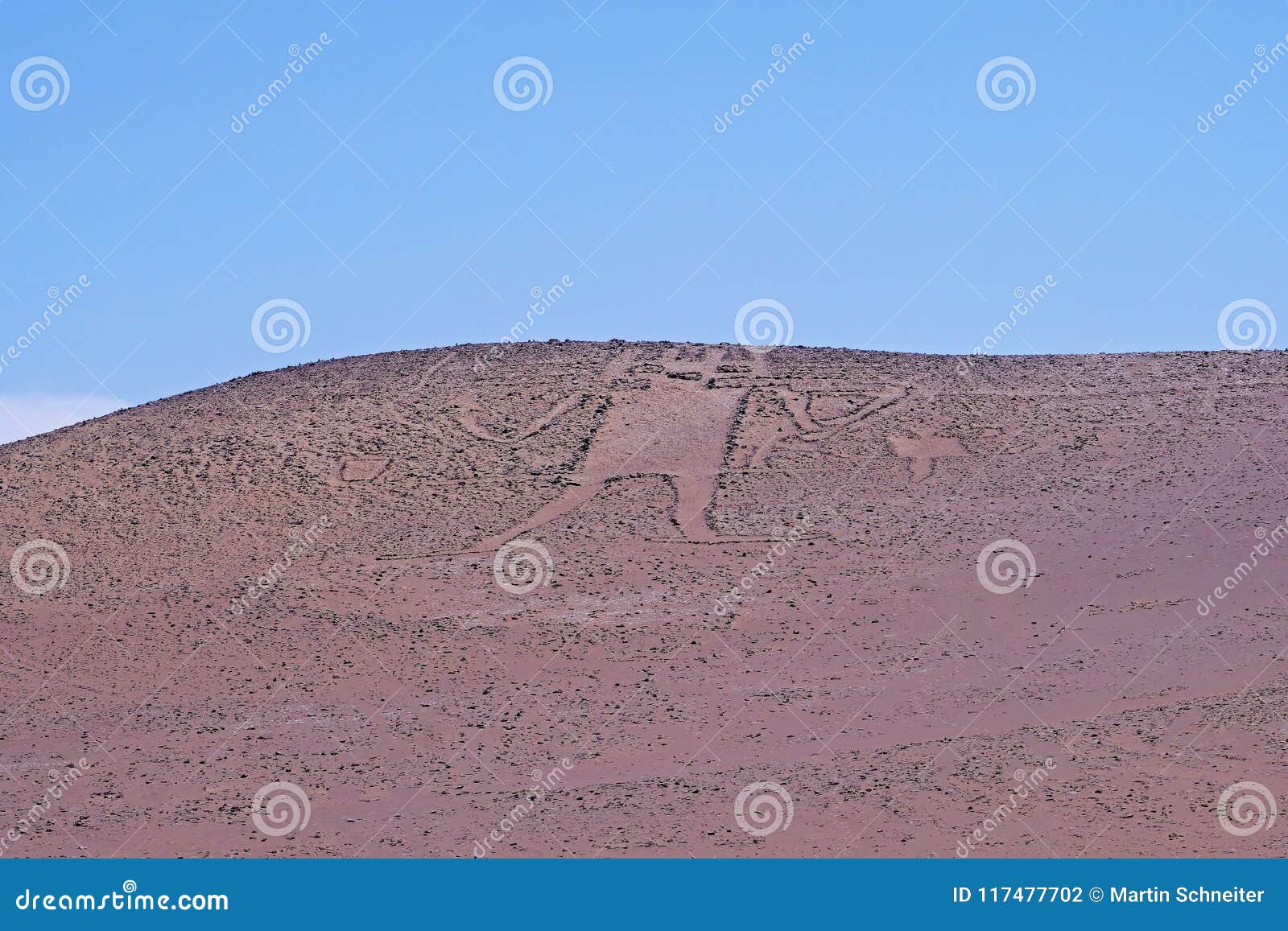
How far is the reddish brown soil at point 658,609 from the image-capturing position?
19047 millimetres

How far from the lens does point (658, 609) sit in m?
27.1

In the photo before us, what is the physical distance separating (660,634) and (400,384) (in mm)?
15240

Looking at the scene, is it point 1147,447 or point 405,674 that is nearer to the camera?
point 405,674

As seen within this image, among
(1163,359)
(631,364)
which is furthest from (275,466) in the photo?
(1163,359)

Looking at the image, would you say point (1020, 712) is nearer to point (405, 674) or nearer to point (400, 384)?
point (405, 674)

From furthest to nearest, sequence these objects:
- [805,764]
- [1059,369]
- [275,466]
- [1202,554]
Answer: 1. [1059,369]
2. [275,466]
3. [1202,554]
4. [805,764]

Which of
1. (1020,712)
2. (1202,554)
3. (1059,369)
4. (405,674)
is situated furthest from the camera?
(1059,369)

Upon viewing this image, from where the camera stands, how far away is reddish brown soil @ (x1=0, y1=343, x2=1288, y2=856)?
19047 mm

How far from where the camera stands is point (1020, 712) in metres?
21.7

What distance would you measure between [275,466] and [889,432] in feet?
42.5

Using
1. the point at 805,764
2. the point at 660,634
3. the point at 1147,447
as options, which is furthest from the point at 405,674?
the point at 1147,447

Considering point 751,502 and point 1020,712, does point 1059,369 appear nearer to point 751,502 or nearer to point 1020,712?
point 751,502

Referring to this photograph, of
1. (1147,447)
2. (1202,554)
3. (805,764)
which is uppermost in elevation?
(1147,447)

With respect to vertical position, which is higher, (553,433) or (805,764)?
(553,433)
